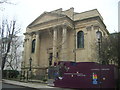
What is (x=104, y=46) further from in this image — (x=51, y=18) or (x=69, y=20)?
(x=51, y=18)

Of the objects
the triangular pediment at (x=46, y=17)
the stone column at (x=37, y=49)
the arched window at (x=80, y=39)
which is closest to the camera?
the arched window at (x=80, y=39)

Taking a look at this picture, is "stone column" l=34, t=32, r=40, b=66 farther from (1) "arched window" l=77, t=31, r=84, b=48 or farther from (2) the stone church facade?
(1) "arched window" l=77, t=31, r=84, b=48

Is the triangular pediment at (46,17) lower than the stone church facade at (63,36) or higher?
higher

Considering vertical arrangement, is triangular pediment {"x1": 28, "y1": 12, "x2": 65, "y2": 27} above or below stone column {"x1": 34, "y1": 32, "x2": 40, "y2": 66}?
above

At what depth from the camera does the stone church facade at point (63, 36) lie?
37.7 metres

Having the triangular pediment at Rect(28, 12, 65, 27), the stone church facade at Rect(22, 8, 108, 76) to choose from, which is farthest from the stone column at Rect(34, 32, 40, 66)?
the triangular pediment at Rect(28, 12, 65, 27)

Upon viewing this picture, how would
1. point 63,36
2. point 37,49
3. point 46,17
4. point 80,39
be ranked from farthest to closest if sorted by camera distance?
point 37,49
point 46,17
point 80,39
point 63,36

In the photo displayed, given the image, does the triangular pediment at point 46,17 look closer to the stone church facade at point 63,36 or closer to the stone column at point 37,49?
the stone church facade at point 63,36

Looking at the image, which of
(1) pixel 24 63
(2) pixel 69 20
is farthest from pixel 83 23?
(1) pixel 24 63

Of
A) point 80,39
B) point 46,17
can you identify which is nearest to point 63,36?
point 80,39

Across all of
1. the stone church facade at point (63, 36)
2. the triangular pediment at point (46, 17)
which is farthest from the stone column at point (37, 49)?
the triangular pediment at point (46, 17)

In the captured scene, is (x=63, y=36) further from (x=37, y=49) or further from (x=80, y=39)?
(x=37, y=49)

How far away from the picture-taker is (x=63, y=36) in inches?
1483

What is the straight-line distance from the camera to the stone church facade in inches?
1484
